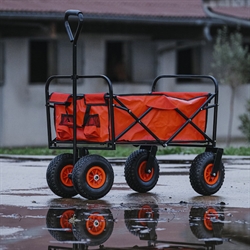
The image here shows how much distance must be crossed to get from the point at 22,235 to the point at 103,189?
282 cm

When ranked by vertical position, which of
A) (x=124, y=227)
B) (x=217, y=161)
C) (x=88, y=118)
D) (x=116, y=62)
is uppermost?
(x=116, y=62)

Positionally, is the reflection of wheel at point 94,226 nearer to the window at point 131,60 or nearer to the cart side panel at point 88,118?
the cart side panel at point 88,118

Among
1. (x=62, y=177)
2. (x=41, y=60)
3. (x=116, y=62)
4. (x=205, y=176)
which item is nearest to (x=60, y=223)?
(x=62, y=177)

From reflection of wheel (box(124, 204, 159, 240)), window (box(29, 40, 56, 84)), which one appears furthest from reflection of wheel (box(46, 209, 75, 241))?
window (box(29, 40, 56, 84))

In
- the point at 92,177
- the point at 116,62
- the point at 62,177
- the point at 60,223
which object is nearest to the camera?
the point at 60,223

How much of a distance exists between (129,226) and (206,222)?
2.32ft

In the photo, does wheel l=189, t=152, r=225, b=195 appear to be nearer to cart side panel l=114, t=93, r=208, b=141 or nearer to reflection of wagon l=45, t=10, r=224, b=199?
reflection of wagon l=45, t=10, r=224, b=199

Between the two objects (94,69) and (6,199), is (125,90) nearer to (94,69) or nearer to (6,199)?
(94,69)

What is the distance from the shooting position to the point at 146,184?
1134 cm

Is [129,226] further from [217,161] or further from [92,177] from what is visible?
[217,161]

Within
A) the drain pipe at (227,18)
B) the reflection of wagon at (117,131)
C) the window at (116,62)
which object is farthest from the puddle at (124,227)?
the window at (116,62)

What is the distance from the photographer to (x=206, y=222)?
857cm

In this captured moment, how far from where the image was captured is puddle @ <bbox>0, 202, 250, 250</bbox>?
7.39 metres

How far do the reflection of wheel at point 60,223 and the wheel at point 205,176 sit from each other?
201cm
